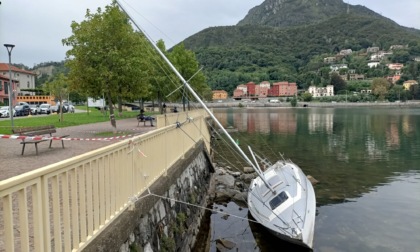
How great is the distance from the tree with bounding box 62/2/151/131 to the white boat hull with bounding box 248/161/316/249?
38.1 ft

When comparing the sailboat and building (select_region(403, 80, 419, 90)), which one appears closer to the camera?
the sailboat

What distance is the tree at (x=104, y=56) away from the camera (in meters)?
20.5

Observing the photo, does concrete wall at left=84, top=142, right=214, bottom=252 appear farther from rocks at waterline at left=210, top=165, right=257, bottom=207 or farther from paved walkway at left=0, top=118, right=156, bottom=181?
paved walkway at left=0, top=118, right=156, bottom=181

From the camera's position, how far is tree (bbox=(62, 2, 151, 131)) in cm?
2045

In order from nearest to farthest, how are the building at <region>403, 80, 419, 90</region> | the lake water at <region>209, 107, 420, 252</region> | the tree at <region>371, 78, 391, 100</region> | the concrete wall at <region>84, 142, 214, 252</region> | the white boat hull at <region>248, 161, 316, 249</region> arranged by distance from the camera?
the concrete wall at <region>84, 142, 214, 252</region>, the white boat hull at <region>248, 161, 316, 249</region>, the lake water at <region>209, 107, 420, 252</region>, the tree at <region>371, 78, 391, 100</region>, the building at <region>403, 80, 419, 90</region>

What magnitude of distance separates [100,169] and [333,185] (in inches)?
653

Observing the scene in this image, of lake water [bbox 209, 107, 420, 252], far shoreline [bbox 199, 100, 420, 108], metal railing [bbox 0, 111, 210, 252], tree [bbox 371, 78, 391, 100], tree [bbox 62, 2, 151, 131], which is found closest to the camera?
metal railing [bbox 0, 111, 210, 252]

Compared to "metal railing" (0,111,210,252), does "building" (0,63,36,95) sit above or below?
above

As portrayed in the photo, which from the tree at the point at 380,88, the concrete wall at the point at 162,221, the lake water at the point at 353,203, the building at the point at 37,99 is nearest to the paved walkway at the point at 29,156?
the concrete wall at the point at 162,221

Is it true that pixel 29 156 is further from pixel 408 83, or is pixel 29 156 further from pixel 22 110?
pixel 408 83

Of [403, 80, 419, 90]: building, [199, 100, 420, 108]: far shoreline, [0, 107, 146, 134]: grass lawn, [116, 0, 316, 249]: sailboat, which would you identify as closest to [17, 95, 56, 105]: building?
[0, 107, 146, 134]: grass lawn

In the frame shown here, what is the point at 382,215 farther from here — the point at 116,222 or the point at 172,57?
the point at 172,57

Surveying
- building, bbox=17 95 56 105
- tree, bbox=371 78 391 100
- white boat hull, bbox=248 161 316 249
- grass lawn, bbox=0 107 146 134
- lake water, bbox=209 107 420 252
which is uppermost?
tree, bbox=371 78 391 100

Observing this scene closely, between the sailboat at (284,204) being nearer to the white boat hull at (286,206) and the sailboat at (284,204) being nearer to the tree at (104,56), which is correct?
the white boat hull at (286,206)
